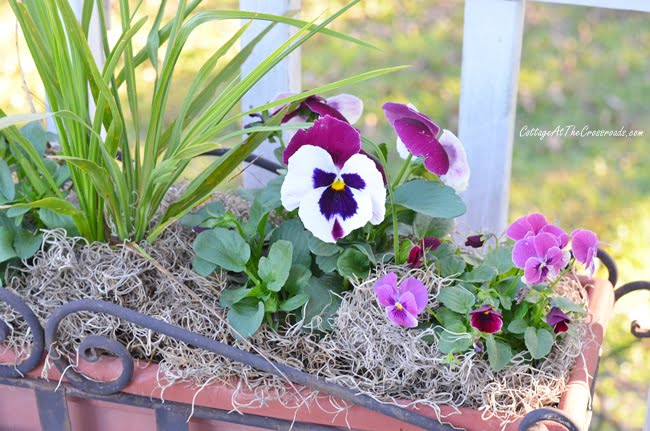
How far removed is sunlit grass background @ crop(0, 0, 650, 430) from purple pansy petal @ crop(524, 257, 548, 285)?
0.85 m

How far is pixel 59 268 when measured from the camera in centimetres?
99

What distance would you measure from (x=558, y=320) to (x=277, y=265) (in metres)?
0.31

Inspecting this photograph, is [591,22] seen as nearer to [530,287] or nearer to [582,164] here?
[582,164]

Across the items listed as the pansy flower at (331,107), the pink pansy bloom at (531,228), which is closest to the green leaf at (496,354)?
the pink pansy bloom at (531,228)

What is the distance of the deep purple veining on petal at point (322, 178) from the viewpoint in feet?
2.97

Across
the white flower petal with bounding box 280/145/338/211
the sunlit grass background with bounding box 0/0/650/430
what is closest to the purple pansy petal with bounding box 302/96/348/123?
the white flower petal with bounding box 280/145/338/211

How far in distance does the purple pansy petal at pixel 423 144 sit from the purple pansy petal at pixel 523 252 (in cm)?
12

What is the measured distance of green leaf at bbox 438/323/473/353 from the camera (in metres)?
Answer: 0.88

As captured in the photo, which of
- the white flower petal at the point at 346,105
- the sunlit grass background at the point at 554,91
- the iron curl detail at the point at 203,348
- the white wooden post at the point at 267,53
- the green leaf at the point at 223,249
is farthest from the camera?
the sunlit grass background at the point at 554,91

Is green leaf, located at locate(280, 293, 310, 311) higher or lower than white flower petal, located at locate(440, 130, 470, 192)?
lower

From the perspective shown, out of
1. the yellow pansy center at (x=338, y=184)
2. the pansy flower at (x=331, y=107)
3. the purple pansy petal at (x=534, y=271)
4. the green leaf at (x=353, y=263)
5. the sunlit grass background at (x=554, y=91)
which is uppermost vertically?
the pansy flower at (x=331, y=107)

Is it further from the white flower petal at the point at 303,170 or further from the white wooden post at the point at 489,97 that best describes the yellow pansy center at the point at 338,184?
the white wooden post at the point at 489,97

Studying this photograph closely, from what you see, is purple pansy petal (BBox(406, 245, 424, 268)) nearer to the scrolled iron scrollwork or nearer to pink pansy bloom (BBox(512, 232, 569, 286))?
pink pansy bloom (BBox(512, 232, 569, 286))

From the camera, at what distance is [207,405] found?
3.03 feet
